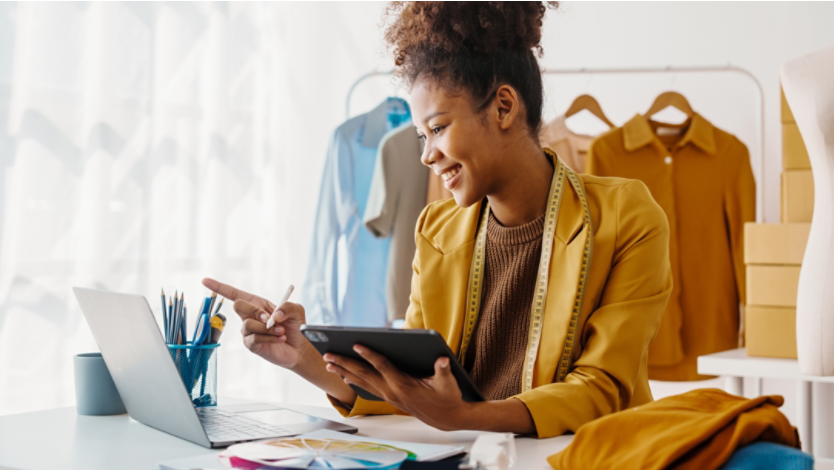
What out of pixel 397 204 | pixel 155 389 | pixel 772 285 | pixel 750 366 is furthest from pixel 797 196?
pixel 155 389

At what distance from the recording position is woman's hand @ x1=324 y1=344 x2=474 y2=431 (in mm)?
868

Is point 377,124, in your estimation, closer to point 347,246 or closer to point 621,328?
point 347,246

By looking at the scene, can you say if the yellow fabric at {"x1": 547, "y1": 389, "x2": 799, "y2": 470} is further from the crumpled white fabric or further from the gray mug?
the gray mug

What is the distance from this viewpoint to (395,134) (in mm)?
2557

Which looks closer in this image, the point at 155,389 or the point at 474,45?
the point at 155,389

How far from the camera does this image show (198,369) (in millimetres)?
1092

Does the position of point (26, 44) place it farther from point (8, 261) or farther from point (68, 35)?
point (8, 261)

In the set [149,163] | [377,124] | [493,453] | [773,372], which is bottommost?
[773,372]

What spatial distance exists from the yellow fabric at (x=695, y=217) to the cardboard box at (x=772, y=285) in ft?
1.44

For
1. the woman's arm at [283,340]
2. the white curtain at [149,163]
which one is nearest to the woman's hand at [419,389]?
the woman's arm at [283,340]

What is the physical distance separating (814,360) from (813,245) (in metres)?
0.20

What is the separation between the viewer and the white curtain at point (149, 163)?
169 cm

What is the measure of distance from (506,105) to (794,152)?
104cm

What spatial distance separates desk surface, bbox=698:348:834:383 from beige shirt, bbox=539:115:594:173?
95 cm
